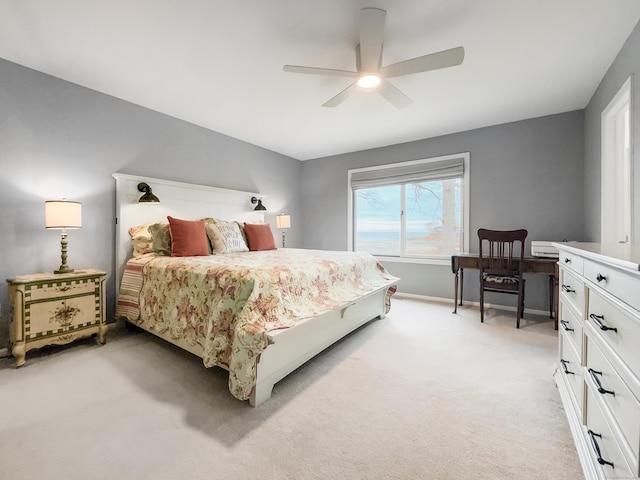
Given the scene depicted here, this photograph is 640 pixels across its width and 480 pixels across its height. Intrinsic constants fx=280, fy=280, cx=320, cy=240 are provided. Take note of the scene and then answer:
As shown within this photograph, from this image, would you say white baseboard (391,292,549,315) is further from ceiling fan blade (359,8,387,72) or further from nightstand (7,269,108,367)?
nightstand (7,269,108,367)

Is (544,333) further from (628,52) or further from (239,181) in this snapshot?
(239,181)

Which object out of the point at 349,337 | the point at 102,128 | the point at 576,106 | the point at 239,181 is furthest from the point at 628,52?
the point at 102,128

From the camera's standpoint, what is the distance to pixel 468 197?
3.93m

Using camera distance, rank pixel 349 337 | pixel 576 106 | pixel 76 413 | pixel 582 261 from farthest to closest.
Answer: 1. pixel 576 106
2. pixel 349 337
3. pixel 76 413
4. pixel 582 261

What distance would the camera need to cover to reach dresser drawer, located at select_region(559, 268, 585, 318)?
1.31m

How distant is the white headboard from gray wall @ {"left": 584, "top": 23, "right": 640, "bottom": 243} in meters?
4.08

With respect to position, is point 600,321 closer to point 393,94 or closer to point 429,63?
point 429,63

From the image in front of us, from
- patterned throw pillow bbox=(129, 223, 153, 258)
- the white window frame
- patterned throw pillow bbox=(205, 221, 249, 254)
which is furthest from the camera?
patterned throw pillow bbox=(205, 221, 249, 254)

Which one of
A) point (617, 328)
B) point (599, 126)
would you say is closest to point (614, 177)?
point (599, 126)

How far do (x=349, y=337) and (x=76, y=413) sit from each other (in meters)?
2.04

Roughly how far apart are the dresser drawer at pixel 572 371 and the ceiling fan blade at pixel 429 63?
71.6 inches

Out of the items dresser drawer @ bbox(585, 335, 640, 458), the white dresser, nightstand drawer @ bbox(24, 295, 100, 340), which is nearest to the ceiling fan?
the white dresser

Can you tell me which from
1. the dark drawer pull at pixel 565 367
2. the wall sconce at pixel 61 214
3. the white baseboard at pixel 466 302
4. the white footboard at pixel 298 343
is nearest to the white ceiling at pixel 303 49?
the wall sconce at pixel 61 214

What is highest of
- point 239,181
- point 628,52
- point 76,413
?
point 628,52
